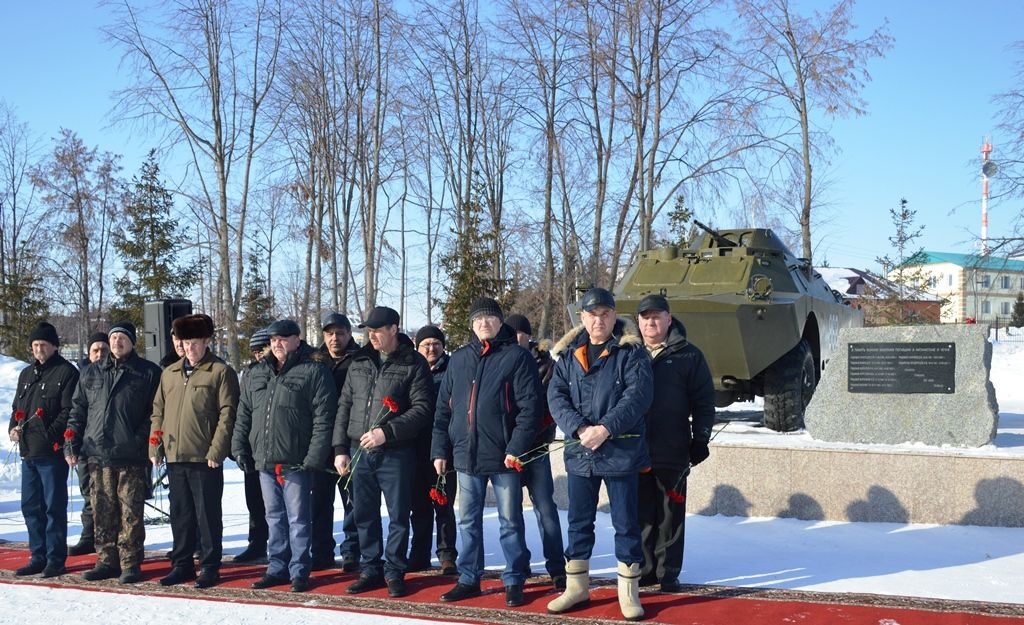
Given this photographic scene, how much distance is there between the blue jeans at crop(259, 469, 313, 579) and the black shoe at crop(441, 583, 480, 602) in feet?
3.18

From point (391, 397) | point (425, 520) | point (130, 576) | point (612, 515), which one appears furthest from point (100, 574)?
point (612, 515)

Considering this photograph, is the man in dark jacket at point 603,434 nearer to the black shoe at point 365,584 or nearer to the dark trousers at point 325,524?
the black shoe at point 365,584

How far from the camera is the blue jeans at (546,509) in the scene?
527cm

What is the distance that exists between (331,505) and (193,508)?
93 cm

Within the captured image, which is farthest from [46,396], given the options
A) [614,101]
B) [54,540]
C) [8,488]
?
[614,101]

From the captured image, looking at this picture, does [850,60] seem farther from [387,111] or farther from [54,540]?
[54,540]

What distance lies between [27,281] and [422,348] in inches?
1012

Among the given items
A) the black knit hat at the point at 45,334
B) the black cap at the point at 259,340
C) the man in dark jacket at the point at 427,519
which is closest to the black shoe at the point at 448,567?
the man in dark jacket at the point at 427,519

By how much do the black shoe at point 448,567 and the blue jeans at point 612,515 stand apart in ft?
3.95

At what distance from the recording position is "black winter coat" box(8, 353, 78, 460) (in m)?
6.22

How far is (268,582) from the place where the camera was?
5543 millimetres

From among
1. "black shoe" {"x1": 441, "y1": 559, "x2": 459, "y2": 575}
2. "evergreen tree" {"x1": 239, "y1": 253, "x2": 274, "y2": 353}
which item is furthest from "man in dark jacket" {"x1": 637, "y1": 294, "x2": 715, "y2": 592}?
"evergreen tree" {"x1": 239, "y1": 253, "x2": 274, "y2": 353}

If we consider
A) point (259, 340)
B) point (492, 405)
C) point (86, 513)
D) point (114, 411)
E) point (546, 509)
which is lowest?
point (86, 513)

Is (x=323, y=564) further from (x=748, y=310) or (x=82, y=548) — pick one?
(x=748, y=310)
